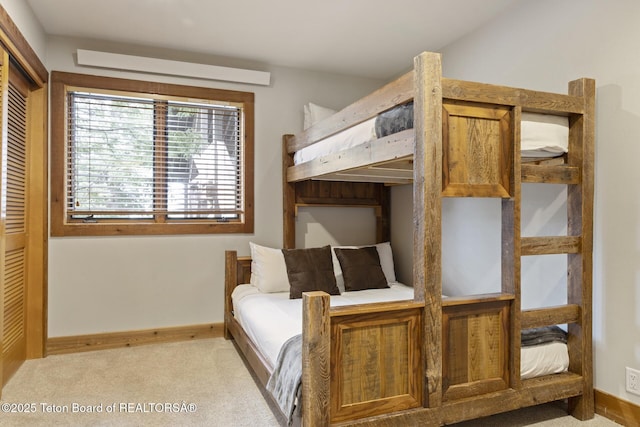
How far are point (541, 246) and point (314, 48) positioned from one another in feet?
7.69

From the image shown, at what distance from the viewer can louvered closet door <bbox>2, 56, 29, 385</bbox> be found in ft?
8.84

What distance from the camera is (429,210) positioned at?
1833 mm

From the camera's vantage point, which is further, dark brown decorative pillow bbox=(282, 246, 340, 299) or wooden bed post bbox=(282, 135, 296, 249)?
wooden bed post bbox=(282, 135, 296, 249)

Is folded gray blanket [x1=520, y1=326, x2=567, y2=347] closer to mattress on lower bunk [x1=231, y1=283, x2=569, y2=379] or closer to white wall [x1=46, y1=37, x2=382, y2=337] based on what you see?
mattress on lower bunk [x1=231, y1=283, x2=569, y2=379]

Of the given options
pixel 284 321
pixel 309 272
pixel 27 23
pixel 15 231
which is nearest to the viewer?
pixel 284 321

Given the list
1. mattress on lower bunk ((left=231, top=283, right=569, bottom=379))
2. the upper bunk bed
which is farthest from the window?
the upper bunk bed

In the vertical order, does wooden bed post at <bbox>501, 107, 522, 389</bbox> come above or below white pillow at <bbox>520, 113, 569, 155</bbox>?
below

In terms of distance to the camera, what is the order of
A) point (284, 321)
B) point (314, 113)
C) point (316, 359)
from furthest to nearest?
point (314, 113) → point (284, 321) → point (316, 359)

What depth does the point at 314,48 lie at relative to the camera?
3.46 metres

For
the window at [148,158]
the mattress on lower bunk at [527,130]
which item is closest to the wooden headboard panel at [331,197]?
the window at [148,158]

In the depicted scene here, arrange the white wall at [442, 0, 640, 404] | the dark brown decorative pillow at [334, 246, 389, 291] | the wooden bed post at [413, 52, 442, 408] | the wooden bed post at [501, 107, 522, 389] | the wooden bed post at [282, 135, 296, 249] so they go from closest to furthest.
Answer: the wooden bed post at [413, 52, 442, 408]
the wooden bed post at [501, 107, 522, 389]
the white wall at [442, 0, 640, 404]
the dark brown decorative pillow at [334, 246, 389, 291]
the wooden bed post at [282, 135, 296, 249]

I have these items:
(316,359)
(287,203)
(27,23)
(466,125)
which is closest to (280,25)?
(287,203)

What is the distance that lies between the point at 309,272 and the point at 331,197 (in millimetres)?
973

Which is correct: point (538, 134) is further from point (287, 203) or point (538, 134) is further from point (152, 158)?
point (152, 158)
